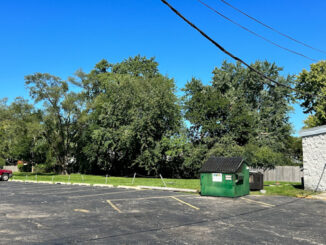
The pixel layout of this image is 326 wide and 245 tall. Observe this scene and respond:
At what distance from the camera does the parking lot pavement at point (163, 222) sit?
7.56 meters

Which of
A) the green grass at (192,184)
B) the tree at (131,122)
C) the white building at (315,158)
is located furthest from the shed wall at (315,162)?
the tree at (131,122)

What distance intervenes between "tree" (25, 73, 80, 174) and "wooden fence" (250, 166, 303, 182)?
2760 centimetres

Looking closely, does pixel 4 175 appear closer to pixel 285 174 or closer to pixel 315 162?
pixel 315 162

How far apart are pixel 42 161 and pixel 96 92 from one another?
58.4 feet

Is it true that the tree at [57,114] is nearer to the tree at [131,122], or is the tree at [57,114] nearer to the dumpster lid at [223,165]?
the tree at [131,122]

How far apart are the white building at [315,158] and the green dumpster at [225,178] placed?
4.88 meters

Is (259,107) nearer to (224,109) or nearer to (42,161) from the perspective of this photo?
(224,109)

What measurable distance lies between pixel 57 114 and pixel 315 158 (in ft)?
114

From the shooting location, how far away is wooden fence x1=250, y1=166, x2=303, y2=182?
33.2m

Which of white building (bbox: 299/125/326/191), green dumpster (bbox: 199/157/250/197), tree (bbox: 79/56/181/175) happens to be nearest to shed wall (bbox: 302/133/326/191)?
white building (bbox: 299/125/326/191)

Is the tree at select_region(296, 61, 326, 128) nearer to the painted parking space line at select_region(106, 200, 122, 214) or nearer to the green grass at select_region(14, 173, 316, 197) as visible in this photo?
the green grass at select_region(14, 173, 316, 197)

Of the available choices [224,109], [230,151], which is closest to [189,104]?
[224,109]

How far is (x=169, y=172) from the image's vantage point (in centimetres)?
3988

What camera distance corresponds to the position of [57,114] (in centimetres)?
4269
